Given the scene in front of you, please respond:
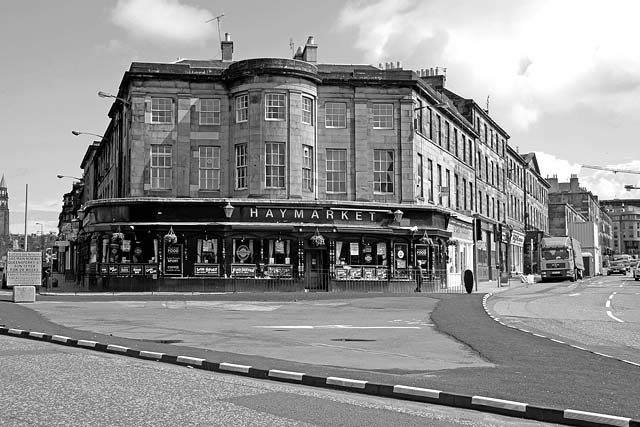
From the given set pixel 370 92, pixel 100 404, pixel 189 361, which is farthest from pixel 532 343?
pixel 370 92

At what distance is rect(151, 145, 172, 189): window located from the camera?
3831 cm

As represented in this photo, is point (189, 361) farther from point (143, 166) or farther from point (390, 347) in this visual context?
point (143, 166)

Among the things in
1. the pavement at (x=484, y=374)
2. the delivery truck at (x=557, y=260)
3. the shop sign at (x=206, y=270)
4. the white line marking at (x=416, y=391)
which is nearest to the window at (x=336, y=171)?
the shop sign at (x=206, y=270)

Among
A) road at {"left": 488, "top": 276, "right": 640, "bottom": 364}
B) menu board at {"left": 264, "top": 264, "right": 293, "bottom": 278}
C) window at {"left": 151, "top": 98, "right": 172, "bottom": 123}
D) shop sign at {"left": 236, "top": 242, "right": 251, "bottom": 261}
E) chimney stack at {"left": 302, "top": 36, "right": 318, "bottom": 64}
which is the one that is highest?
chimney stack at {"left": 302, "top": 36, "right": 318, "bottom": 64}

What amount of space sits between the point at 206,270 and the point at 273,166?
264 inches

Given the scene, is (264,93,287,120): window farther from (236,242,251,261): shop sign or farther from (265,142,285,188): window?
(236,242,251,261): shop sign

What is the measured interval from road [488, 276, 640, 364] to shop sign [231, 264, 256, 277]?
12.5 metres

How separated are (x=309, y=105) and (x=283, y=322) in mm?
21272

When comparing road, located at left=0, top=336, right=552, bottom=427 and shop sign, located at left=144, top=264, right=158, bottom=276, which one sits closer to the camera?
road, located at left=0, top=336, right=552, bottom=427

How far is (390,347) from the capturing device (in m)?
14.9

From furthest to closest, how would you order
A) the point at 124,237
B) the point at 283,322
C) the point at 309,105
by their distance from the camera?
the point at 309,105, the point at 124,237, the point at 283,322

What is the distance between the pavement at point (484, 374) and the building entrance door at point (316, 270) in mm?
20295

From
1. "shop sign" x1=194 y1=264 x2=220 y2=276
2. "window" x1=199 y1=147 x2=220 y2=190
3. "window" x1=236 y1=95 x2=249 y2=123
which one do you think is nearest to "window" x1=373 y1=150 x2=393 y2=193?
"window" x1=236 y1=95 x2=249 y2=123

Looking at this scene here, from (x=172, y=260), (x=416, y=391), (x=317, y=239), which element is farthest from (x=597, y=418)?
(x=172, y=260)
